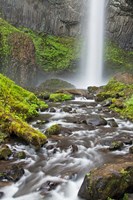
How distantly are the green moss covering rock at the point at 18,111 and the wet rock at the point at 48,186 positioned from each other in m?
2.04

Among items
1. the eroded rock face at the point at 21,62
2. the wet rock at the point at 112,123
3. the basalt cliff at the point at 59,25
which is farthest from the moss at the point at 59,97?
the basalt cliff at the point at 59,25

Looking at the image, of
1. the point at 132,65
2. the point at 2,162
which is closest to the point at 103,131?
the point at 2,162

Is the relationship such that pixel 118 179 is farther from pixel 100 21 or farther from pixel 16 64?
pixel 100 21

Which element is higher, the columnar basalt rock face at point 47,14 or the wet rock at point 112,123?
the columnar basalt rock face at point 47,14

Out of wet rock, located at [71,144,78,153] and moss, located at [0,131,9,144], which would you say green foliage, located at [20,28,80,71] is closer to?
moss, located at [0,131,9,144]

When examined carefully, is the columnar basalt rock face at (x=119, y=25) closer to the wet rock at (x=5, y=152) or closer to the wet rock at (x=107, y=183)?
the wet rock at (x=5, y=152)

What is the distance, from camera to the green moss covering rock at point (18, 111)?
892cm

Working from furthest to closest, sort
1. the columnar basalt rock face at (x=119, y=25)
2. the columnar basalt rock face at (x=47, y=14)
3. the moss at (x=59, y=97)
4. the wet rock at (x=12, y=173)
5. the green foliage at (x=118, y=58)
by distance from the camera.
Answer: the columnar basalt rock face at (x=47, y=14), the green foliage at (x=118, y=58), the columnar basalt rock face at (x=119, y=25), the moss at (x=59, y=97), the wet rock at (x=12, y=173)

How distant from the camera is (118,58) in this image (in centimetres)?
3084

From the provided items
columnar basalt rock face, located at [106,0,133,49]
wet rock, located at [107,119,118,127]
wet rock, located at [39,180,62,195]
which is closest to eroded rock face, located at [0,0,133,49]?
columnar basalt rock face, located at [106,0,133,49]

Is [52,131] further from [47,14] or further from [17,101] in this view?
[47,14]

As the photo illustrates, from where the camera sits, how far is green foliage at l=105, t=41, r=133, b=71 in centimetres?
3058

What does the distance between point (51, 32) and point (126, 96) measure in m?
17.7

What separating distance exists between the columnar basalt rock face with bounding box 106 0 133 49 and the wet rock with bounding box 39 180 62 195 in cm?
2456
